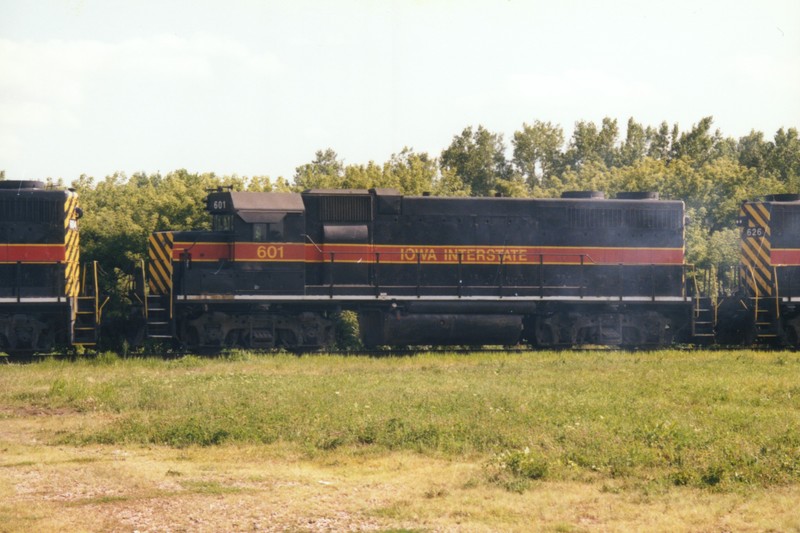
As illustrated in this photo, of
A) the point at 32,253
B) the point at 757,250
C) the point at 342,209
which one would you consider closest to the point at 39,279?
the point at 32,253

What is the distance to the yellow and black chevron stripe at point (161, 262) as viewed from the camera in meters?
21.1

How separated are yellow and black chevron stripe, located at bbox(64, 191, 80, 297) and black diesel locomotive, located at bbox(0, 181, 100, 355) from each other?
0.07 feet

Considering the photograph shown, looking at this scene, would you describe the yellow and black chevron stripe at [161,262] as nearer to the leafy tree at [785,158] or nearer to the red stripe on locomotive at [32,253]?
the red stripe on locomotive at [32,253]

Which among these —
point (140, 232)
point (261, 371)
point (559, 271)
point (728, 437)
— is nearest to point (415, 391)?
point (261, 371)

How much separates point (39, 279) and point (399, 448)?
11739mm

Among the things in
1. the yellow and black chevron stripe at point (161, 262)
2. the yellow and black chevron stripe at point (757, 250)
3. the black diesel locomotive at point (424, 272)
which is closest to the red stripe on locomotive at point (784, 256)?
the yellow and black chevron stripe at point (757, 250)

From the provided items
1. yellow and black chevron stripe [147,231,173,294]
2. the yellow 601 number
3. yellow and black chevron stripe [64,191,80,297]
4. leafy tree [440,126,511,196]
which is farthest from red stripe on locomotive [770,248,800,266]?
leafy tree [440,126,511,196]

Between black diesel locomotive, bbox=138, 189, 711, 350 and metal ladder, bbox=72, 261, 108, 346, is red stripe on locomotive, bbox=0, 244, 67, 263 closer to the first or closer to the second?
metal ladder, bbox=72, 261, 108, 346

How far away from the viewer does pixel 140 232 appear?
26734 mm

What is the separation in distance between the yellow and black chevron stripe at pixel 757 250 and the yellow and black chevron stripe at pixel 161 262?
13986 mm

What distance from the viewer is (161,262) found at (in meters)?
21.3

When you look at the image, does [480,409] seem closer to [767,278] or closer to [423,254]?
[423,254]

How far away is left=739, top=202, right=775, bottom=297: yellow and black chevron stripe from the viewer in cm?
2384

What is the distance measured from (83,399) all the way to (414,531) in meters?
8.54
